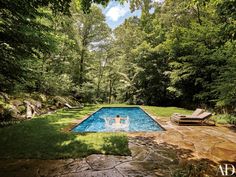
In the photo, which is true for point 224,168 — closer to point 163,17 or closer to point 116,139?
point 116,139

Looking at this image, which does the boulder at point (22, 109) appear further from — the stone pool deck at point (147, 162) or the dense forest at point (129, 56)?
the stone pool deck at point (147, 162)

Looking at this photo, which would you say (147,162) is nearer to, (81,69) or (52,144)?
(52,144)

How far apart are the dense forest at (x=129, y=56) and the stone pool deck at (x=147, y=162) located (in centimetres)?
303

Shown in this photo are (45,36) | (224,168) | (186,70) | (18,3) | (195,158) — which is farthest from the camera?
(186,70)

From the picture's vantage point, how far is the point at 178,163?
3979 mm

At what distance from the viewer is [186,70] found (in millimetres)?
14039

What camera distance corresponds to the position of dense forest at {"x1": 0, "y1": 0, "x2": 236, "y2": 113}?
5199 millimetres

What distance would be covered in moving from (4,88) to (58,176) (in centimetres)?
415

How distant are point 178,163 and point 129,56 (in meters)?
19.4

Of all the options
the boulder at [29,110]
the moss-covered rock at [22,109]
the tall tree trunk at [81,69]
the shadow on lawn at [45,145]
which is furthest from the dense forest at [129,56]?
the shadow on lawn at [45,145]

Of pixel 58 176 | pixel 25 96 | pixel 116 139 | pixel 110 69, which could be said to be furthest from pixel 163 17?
pixel 58 176

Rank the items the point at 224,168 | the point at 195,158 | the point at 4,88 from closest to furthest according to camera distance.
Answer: the point at 224,168 → the point at 195,158 → the point at 4,88

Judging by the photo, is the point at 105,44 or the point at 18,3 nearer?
the point at 18,3

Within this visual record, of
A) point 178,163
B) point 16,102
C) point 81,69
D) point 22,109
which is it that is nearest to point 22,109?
point 22,109
